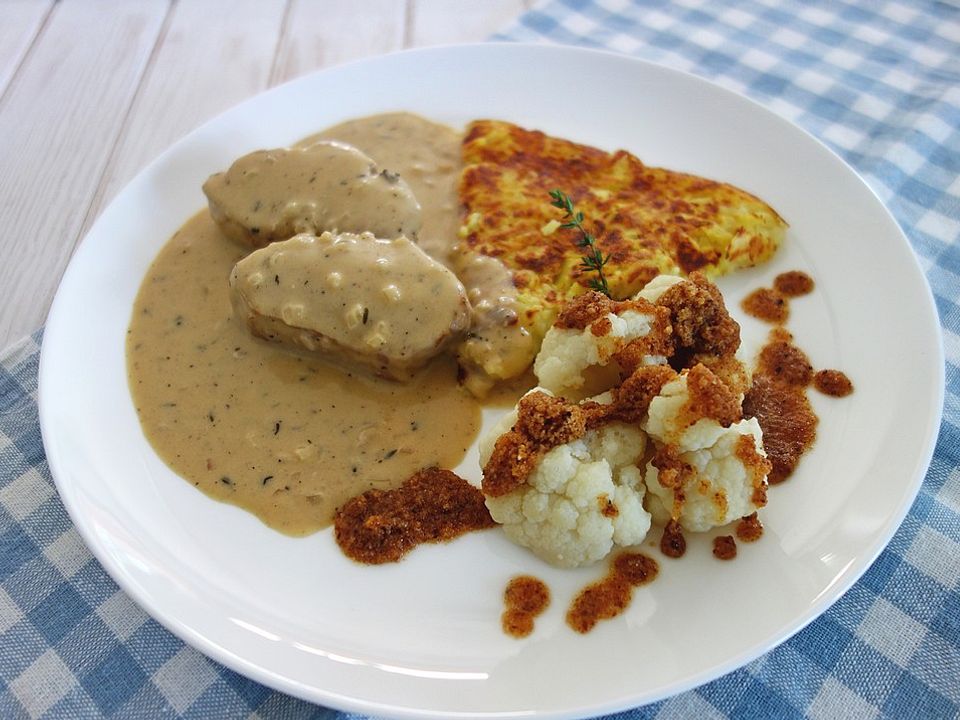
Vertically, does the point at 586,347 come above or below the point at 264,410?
above

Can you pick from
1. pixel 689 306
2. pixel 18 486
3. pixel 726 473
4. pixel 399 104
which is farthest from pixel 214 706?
pixel 399 104

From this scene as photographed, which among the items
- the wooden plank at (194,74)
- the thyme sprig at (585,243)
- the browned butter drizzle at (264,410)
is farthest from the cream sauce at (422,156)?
the wooden plank at (194,74)

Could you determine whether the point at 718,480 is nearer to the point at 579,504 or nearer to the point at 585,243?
the point at 579,504

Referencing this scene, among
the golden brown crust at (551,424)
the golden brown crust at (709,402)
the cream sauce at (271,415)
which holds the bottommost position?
the cream sauce at (271,415)

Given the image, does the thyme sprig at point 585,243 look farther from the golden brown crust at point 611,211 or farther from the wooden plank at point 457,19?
the wooden plank at point 457,19

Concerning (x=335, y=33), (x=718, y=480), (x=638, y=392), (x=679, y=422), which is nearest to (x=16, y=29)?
(x=335, y=33)

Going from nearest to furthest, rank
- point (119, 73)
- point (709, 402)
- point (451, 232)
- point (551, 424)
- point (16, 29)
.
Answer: point (709, 402), point (551, 424), point (451, 232), point (119, 73), point (16, 29)
